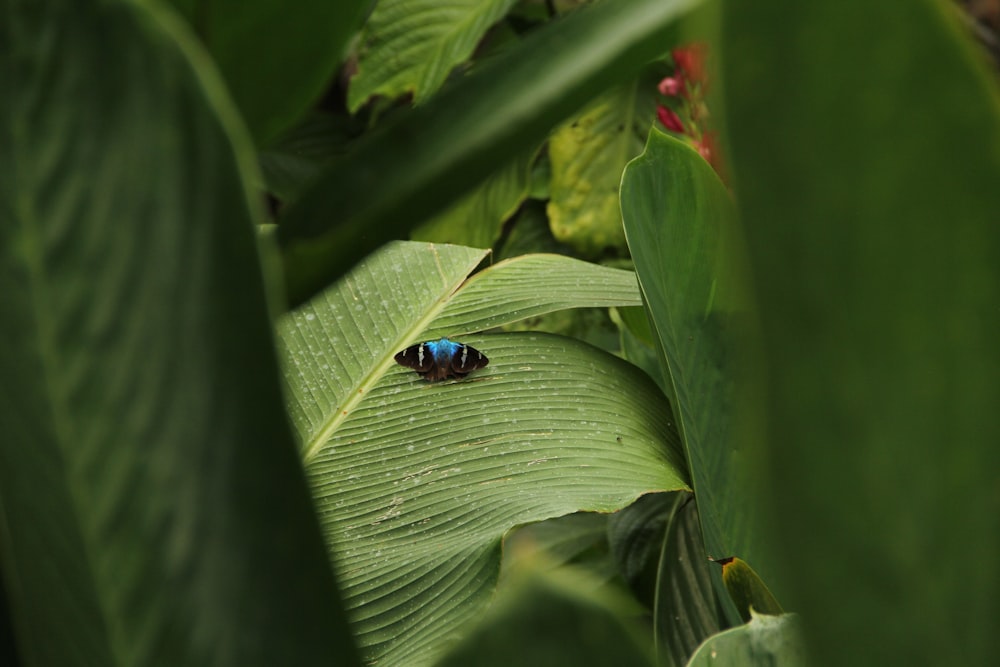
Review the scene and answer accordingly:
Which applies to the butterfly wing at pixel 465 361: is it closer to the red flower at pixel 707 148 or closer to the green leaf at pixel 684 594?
the green leaf at pixel 684 594

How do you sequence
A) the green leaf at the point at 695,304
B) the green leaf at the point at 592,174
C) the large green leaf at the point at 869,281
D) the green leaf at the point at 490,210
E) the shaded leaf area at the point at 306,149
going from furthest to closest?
1. the shaded leaf area at the point at 306,149
2. the green leaf at the point at 592,174
3. the green leaf at the point at 490,210
4. the green leaf at the point at 695,304
5. the large green leaf at the point at 869,281

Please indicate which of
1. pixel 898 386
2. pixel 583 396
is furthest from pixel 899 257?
pixel 583 396

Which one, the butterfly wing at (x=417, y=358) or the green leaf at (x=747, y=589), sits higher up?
the butterfly wing at (x=417, y=358)

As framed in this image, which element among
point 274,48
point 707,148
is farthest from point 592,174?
point 274,48

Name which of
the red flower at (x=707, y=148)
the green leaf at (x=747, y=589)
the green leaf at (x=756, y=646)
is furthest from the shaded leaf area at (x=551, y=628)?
the red flower at (x=707, y=148)

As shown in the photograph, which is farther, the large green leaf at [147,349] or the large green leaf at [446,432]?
the large green leaf at [446,432]

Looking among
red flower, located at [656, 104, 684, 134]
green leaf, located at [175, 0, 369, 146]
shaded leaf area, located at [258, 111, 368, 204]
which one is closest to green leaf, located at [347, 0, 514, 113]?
shaded leaf area, located at [258, 111, 368, 204]
